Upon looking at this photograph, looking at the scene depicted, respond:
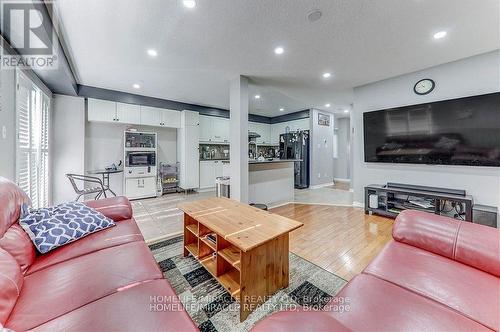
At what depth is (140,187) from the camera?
15.7 ft

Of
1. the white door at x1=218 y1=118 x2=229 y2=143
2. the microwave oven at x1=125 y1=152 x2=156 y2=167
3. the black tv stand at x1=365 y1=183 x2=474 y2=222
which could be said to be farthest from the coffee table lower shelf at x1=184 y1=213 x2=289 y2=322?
the white door at x1=218 y1=118 x2=229 y2=143

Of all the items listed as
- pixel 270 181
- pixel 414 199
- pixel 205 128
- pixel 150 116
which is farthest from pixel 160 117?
pixel 414 199

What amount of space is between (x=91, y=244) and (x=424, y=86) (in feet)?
15.8

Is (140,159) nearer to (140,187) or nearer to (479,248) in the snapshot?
(140,187)

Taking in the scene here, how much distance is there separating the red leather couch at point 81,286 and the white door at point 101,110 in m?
3.29

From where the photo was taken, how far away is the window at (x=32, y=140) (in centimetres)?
243

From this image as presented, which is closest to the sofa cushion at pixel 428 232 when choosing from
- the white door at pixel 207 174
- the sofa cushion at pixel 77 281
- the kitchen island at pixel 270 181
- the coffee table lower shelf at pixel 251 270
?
the coffee table lower shelf at pixel 251 270

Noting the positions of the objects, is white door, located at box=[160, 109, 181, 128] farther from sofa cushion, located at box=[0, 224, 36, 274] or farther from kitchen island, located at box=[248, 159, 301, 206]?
sofa cushion, located at box=[0, 224, 36, 274]

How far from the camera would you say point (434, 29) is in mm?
2262

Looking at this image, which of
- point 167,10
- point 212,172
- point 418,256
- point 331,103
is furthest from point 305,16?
point 212,172

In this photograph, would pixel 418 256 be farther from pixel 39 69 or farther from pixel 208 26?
pixel 39 69

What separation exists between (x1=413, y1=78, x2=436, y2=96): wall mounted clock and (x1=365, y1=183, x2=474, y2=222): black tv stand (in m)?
1.56

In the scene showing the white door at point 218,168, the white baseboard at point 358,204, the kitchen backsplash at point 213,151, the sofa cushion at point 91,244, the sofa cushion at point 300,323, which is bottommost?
the white baseboard at point 358,204

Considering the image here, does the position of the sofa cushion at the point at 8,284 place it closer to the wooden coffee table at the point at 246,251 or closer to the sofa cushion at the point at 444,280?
the wooden coffee table at the point at 246,251
